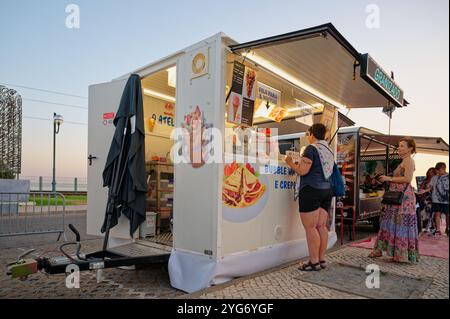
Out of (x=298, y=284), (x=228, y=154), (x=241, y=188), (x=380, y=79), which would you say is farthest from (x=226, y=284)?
(x=380, y=79)

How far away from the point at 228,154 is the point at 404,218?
2.62m

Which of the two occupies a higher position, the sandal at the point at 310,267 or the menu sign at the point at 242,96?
the menu sign at the point at 242,96

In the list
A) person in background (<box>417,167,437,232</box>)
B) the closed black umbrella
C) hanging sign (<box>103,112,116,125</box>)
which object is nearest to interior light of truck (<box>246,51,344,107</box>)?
the closed black umbrella

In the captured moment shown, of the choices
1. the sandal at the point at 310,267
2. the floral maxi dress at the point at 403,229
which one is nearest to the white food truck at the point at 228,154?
the sandal at the point at 310,267

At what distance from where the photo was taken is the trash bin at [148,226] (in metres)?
4.79

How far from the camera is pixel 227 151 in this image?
4012 mm

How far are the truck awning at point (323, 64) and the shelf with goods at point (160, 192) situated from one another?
7.97 feet

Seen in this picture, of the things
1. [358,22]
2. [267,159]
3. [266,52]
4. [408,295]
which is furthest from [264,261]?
[358,22]

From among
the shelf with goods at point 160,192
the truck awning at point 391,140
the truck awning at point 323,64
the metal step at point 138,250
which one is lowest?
the metal step at point 138,250

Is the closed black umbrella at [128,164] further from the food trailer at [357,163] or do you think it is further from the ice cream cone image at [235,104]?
the food trailer at [357,163]

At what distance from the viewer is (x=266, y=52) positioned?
13.0 ft

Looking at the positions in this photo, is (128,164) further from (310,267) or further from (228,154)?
(310,267)

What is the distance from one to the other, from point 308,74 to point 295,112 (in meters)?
1.82
